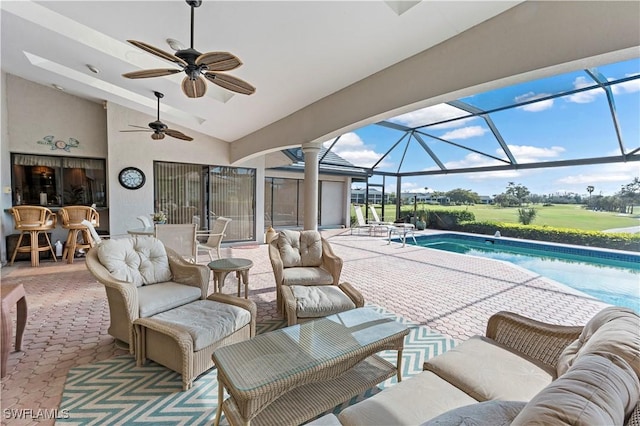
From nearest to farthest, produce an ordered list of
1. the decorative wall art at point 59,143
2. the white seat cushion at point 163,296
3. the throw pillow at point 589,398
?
the throw pillow at point 589,398 < the white seat cushion at point 163,296 < the decorative wall art at point 59,143

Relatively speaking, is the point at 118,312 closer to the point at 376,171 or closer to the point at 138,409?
the point at 138,409

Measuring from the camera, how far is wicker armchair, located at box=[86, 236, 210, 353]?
8.28 ft

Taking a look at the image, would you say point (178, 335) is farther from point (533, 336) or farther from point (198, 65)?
point (533, 336)

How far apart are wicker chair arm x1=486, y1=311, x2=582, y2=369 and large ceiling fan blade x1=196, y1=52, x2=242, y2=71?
2.98 metres

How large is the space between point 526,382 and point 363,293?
3.07 metres

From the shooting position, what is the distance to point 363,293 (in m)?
4.58

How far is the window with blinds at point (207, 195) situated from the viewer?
7.91 metres

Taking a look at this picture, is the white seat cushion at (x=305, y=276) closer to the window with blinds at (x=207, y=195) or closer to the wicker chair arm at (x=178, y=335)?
the wicker chair arm at (x=178, y=335)

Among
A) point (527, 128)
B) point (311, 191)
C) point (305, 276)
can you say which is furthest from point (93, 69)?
point (527, 128)

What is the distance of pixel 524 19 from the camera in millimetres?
2297

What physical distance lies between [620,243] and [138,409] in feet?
43.1

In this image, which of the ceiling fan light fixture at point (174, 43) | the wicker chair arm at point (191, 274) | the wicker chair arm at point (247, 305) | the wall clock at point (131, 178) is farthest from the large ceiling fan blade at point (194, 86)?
the wall clock at point (131, 178)

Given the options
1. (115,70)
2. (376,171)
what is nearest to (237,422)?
(115,70)

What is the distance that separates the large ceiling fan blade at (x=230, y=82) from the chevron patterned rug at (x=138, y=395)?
9.20 ft
